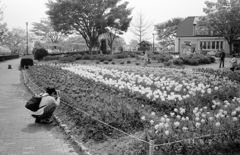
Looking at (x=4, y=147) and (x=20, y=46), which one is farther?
(x=20, y=46)

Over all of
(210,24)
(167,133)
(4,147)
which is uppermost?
(210,24)

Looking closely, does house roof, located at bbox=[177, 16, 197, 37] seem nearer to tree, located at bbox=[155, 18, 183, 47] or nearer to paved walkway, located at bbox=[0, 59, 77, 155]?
tree, located at bbox=[155, 18, 183, 47]

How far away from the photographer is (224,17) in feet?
153

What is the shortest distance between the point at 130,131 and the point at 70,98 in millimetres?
4158

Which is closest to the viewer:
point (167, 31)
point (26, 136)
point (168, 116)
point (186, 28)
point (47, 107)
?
point (168, 116)

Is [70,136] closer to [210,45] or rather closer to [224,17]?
[224,17]

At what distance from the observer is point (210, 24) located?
156 ft

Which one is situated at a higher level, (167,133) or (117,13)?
(117,13)

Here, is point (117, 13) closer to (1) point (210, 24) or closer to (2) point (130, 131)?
(1) point (210, 24)

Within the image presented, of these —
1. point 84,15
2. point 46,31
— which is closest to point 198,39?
point 84,15

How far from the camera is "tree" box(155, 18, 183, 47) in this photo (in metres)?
80.0

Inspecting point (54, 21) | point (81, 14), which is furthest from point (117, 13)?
point (54, 21)

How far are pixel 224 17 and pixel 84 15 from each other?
2053 cm

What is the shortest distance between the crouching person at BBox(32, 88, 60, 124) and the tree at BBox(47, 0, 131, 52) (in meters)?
35.8
